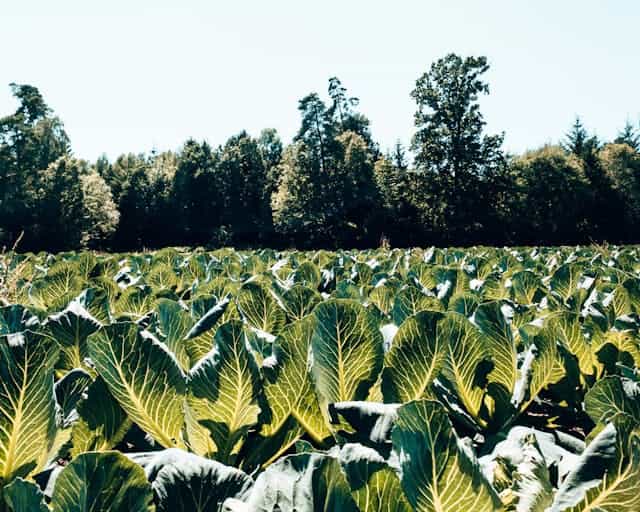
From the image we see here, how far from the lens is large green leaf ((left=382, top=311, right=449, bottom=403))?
1.08 m

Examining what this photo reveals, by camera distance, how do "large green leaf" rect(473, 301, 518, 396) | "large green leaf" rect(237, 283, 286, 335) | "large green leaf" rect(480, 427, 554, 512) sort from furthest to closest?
1. "large green leaf" rect(237, 283, 286, 335)
2. "large green leaf" rect(473, 301, 518, 396)
3. "large green leaf" rect(480, 427, 554, 512)

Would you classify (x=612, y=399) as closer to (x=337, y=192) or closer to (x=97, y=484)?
(x=97, y=484)

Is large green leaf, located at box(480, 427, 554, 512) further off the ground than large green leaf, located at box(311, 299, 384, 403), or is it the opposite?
large green leaf, located at box(311, 299, 384, 403)

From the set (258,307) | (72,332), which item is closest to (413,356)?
(258,307)

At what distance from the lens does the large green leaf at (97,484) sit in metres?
0.61

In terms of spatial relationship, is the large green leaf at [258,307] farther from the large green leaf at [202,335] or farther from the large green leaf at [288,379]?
the large green leaf at [288,379]

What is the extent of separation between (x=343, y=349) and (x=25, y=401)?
604 millimetres

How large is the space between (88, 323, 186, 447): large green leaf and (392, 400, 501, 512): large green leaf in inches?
20.0

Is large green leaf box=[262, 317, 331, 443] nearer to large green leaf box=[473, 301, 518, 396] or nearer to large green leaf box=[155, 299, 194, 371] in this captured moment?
large green leaf box=[155, 299, 194, 371]

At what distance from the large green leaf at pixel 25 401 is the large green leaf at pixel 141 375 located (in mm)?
92

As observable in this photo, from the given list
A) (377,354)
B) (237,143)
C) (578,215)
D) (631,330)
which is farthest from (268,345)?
(237,143)

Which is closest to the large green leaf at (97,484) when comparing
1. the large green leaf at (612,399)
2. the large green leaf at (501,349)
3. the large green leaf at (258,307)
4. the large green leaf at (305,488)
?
the large green leaf at (305,488)

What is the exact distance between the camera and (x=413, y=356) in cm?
108

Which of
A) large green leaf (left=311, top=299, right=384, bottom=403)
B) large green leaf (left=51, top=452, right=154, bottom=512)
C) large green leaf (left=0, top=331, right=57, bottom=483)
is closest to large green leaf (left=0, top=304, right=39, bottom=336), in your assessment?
large green leaf (left=0, top=331, right=57, bottom=483)
